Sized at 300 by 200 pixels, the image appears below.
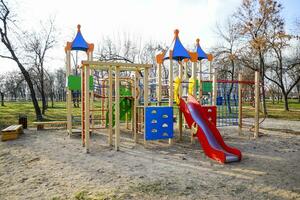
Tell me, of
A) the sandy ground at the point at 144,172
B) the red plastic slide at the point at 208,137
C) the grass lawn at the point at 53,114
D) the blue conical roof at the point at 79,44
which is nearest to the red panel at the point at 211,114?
the sandy ground at the point at 144,172

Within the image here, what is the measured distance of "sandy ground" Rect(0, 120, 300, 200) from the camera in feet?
14.4

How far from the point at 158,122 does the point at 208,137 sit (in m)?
1.62

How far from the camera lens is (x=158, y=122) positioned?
814 cm

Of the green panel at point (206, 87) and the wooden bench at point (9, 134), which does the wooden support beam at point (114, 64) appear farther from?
the wooden bench at point (9, 134)

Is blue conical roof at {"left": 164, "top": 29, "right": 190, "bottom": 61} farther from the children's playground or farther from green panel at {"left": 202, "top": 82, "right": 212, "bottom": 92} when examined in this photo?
green panel at {"left": 202, "top": 82, "right": 212, "bottom": 92}

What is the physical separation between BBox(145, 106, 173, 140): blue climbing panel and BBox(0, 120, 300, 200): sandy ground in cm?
38

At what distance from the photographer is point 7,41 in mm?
17078

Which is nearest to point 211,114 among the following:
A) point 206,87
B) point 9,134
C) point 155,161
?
point 206,87

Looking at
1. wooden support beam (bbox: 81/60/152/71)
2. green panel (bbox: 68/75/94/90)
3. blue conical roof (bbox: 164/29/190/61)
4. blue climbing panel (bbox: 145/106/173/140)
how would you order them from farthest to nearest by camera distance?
green panel (bbox: 68/75/94/90), blue conical roof (bbox: 164/29/190/61), blue climbing panel (bbox: 145/106/173/140), wooden support beam (bbox: 81/60/152/71)

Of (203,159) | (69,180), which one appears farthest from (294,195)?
(69,180)

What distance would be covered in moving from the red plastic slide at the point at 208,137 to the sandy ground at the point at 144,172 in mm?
202

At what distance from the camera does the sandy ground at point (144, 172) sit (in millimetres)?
4395

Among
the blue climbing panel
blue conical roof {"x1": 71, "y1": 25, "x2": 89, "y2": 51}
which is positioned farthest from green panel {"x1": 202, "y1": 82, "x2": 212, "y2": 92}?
blue conical roof {"x1": 71, "y1": 25, "x2": 89, "y2": 51}

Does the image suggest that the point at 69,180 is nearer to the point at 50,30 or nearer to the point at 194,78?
the point at 194,78
